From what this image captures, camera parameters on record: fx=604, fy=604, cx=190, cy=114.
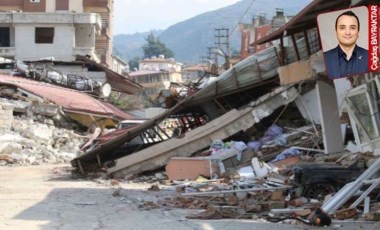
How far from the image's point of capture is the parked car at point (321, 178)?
430 inches

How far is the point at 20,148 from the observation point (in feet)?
78.1

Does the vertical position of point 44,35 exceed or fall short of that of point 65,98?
it exceeds it

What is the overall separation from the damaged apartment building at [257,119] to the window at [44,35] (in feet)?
103

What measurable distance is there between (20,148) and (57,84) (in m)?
15.4

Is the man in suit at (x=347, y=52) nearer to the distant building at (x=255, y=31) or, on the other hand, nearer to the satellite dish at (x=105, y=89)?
the satellite dish at (x=105, y=89)

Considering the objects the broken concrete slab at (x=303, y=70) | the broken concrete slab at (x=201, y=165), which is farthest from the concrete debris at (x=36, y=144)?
the broken concrete slab at (x=303, y=70)

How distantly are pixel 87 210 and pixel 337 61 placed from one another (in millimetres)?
5214

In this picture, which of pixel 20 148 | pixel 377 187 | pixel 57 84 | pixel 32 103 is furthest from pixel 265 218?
pixel 57 84

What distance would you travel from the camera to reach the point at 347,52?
31.2 ft

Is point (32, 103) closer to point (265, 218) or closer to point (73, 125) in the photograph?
point (73, 125)

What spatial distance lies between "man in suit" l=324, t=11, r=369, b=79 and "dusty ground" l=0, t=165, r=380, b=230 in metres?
2.43

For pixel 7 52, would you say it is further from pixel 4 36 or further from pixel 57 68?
pixel 57 68

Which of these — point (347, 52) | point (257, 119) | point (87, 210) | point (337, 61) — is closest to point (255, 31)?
point (257, 119)

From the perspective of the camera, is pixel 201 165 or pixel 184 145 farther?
pixel 184 145
